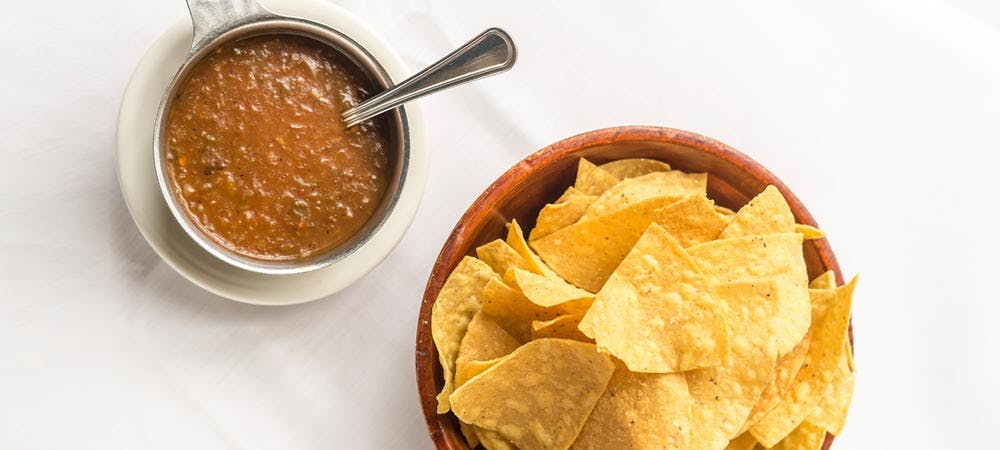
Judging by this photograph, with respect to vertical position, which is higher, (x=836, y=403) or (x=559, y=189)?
(x=559, y=189)

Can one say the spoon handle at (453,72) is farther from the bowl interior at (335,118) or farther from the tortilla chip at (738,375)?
the tortilla chip at (738,375)

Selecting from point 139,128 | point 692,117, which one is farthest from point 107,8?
point 692,117

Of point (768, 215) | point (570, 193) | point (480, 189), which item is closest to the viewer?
point (768, 215)

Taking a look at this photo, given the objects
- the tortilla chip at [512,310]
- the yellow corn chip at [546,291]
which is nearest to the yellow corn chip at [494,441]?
the tortilla chip at [512,310]

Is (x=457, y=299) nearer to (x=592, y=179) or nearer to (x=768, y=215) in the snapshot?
(x=592, y=179)

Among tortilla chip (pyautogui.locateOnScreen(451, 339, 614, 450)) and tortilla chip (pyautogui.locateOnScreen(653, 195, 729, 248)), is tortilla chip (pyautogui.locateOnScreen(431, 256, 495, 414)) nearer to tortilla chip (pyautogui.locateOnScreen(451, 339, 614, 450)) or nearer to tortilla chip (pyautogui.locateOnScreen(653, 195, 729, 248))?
tortilla chip (pyautogui.locateOnScreen(451, 339, 614, 450))

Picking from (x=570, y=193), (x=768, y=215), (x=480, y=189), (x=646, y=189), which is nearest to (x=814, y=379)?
(x=768, y=215)

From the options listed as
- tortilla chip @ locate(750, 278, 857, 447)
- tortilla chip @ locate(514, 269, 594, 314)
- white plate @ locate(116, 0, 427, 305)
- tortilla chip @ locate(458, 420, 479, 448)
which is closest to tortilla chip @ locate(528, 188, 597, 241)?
tortilla chip @ locate(514, 269, 594, 314)
